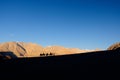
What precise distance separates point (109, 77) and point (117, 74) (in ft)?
1.23

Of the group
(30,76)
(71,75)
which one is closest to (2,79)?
(30,76)

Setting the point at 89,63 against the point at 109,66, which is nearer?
the point at 109,66

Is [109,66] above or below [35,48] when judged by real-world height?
below

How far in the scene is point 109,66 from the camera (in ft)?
28.3

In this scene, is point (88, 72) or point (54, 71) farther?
point (54, 71)

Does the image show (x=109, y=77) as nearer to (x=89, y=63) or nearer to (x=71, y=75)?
(x=71, y=75)

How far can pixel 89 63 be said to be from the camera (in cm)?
974

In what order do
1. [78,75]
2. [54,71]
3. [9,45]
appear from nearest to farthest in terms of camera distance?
[78,75], [54,71], [9,45]

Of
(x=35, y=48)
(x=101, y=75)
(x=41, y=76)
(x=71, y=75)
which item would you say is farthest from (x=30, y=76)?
(x=35, y=48)

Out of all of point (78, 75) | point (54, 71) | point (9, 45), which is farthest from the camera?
point (9, 45)

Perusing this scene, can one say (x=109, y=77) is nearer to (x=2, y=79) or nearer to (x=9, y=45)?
(x=2, y=79)

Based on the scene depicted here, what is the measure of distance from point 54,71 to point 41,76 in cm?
88

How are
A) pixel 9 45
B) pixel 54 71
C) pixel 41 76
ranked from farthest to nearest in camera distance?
pixel 9 45 → pixel 54 71 → pixel 41 76

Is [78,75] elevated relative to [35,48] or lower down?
lower down
